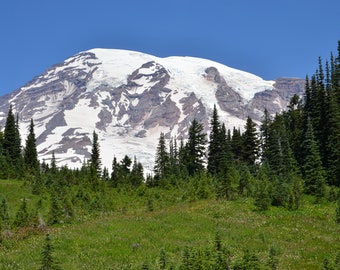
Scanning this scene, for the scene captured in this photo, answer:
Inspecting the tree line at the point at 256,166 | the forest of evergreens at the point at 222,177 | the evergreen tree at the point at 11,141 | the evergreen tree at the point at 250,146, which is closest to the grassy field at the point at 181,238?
the forest of evergreens at the point at 222,177

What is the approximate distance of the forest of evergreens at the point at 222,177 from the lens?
2646cm

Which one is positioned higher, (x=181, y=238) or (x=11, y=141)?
(x=11, y=141)

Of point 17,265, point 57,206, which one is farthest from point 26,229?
point 17,265

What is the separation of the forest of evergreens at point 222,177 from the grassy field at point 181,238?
1669 millimetres

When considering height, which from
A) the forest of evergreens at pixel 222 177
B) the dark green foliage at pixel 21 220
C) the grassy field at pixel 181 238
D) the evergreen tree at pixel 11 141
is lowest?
the grassy field at pixel 181 238

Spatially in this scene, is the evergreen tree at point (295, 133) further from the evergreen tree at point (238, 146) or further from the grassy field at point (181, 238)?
the grassy field at point (181, 238)

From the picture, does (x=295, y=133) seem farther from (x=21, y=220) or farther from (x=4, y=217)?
(x=4, y=217)

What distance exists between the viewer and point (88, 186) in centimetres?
4922

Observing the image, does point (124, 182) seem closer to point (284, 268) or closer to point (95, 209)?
point (95, 209)

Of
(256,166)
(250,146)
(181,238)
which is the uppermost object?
(250,146)

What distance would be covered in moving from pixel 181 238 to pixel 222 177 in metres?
16.5

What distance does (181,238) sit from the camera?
2033 centimetres

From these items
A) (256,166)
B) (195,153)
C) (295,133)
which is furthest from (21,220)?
(195,153)

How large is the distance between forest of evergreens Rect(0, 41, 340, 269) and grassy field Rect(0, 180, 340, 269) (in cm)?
167
